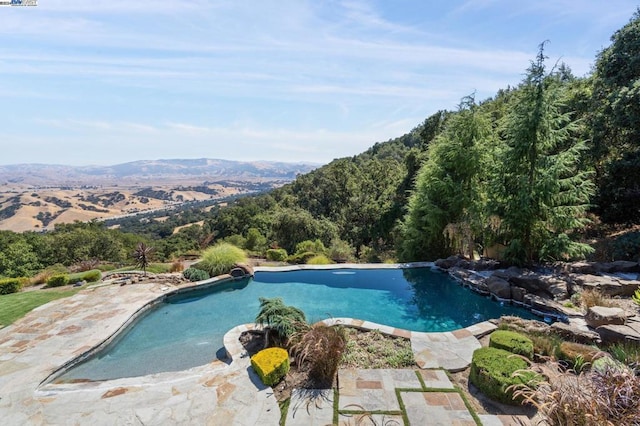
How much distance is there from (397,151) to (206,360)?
50.6 m

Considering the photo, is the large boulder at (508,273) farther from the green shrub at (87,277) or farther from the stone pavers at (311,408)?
the green shrub at (87,277)

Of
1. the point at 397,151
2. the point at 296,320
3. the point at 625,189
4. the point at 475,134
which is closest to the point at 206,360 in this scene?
the point at 296,320

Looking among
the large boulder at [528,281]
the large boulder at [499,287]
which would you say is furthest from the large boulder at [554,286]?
the large boulder at [499,287]

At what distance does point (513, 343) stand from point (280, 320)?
13.6 ft

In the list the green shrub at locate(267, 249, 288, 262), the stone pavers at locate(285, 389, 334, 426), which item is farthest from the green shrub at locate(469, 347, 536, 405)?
the green shrub at locate(267, 249, 288, 262)

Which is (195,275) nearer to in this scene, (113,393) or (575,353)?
(113,393)

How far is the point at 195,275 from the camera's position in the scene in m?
11.3

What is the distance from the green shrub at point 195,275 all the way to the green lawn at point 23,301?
323 centimetres

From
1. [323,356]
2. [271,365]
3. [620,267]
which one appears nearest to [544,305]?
[620,267]

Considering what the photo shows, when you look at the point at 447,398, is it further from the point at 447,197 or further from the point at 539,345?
the point at 447,197

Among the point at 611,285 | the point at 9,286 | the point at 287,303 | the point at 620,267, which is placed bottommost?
the point at 9,286

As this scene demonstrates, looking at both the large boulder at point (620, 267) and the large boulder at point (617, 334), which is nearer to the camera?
the large boulder at point (617, 334)

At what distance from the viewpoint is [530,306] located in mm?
8617

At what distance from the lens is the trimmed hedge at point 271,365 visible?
17.2ft
